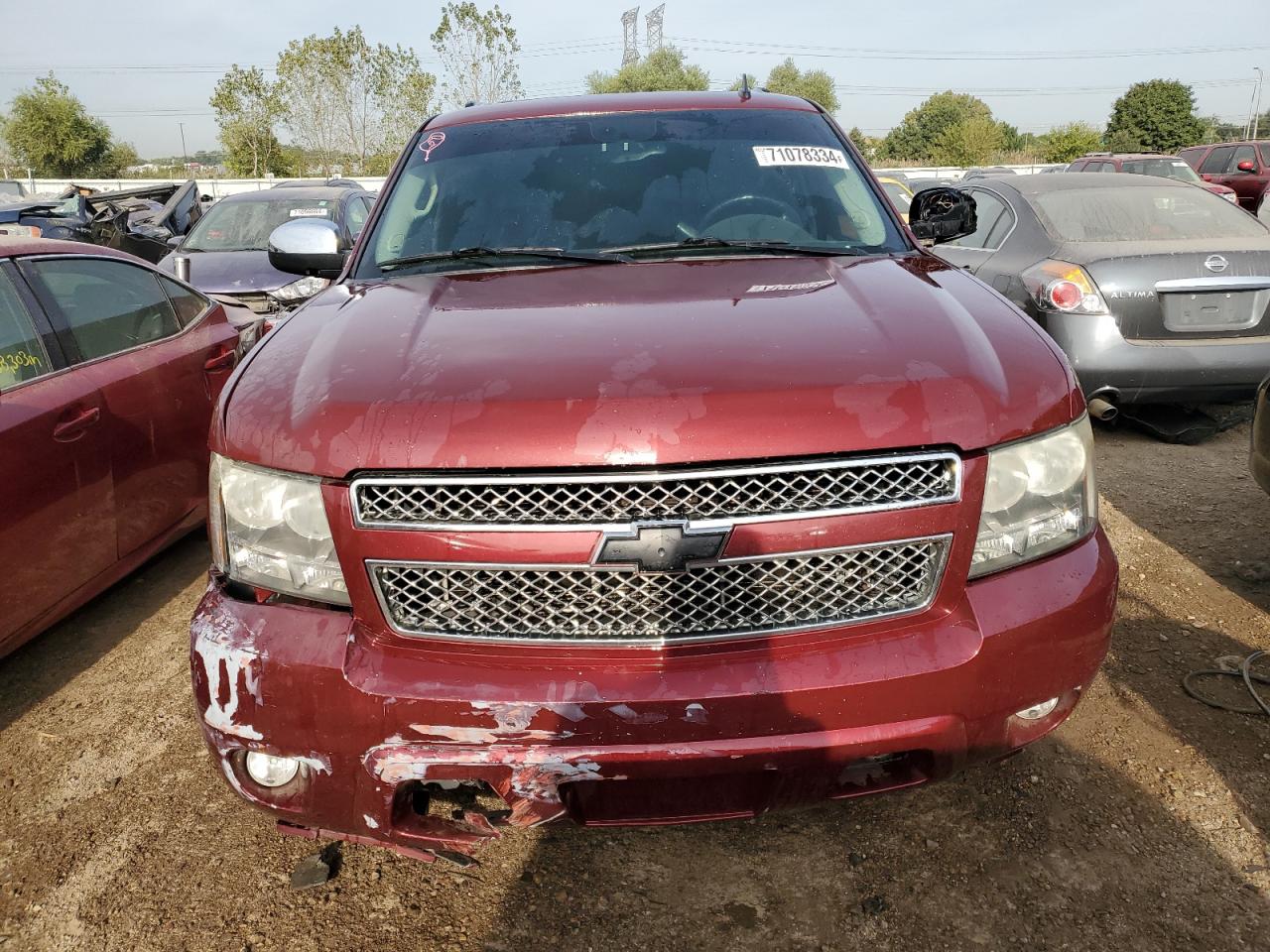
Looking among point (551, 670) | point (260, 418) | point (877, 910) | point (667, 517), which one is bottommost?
point (877, 910)

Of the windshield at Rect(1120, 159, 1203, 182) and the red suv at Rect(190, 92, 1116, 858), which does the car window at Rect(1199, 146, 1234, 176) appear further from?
the red suv at Rect(190, 92, 1116, 858)

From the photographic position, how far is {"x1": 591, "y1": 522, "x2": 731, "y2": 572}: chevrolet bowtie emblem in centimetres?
165

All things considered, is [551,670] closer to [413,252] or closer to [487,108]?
[413,252]

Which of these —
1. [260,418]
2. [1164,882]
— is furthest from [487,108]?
[1164,882]

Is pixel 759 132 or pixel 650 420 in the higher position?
pixel 759 132

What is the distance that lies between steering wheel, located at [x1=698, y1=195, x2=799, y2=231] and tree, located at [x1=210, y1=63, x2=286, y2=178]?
153 ft

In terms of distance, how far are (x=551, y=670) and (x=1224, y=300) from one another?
4982mm

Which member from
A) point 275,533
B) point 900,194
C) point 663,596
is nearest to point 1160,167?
point 900,194

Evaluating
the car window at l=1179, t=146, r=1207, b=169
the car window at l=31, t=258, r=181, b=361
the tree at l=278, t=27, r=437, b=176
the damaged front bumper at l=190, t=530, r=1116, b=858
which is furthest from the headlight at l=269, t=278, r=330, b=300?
the tree at l=278, t=27, r=437, b=176

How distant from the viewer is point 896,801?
2.42m

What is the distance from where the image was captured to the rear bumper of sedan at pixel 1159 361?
16.6 feet

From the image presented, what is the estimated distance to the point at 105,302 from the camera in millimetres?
3783

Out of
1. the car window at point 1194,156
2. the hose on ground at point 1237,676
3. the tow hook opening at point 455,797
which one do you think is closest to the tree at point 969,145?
the car window at point 1194,156

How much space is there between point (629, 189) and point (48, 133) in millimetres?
60055
